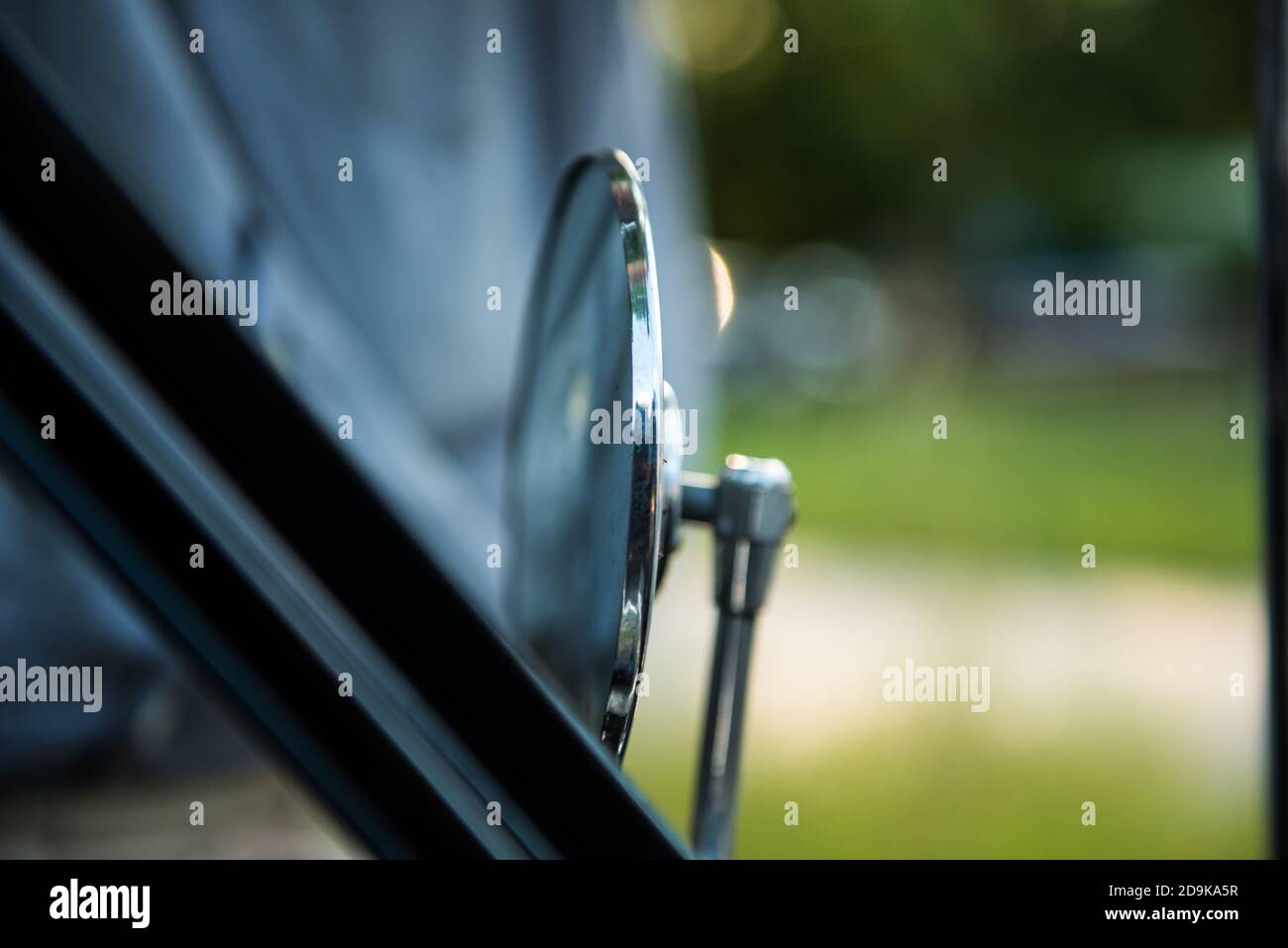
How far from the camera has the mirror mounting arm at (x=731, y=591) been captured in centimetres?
72

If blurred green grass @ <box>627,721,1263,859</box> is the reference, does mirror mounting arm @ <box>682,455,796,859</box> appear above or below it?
above

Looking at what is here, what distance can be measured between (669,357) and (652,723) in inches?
34.2

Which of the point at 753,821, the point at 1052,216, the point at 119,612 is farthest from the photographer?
the point at 1052,216

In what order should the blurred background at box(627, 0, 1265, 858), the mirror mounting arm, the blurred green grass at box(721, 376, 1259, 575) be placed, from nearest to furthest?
1. the mirror mounting arm
2. the blurred background at box(627, 0, 1265, 858)
3. the blurred green grass at box(721, 376, 1259, 575)

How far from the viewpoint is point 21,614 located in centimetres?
181

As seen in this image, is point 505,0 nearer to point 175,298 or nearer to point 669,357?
point 669,357

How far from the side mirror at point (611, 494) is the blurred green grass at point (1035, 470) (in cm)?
250

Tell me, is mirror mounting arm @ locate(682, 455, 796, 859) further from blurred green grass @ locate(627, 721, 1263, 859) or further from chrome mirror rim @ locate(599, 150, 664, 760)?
blurred green grass @ locate(627, 721, 1263, 859)

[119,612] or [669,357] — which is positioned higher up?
[669,357]

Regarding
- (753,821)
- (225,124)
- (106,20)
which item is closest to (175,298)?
(106,20)

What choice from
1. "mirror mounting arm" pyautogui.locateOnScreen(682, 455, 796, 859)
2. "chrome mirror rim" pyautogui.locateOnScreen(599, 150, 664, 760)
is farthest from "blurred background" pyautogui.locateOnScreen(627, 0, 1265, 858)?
"chrome mirror rim" pyautogui.locateOnScreen(599, 150, 664, 760)

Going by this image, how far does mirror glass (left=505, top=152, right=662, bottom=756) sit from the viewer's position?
1.82 feet

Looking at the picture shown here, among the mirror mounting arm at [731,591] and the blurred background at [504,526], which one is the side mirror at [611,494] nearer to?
the mirror mounting arm at [731,591]

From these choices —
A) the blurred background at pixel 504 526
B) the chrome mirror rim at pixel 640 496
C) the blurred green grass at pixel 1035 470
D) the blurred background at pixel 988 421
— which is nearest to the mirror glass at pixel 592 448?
the chrome mirror rim at pixel 640 496
